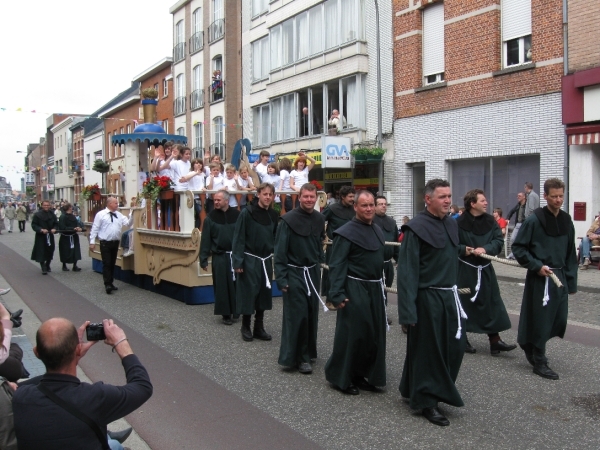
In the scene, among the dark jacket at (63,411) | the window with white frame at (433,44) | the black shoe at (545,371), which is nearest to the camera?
the dark jacket at (63,411)

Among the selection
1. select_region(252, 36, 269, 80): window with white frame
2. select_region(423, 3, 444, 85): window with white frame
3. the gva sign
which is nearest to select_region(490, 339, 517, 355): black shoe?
select_region(423, 3, 444, 85): window with white frame

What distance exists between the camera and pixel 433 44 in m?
19.1

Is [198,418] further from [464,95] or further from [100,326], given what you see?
[464,95]

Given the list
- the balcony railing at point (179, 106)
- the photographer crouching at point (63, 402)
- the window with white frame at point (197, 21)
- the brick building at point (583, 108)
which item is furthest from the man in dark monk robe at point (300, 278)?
the balcony railing at point (179, 106)

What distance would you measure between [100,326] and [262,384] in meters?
3.28

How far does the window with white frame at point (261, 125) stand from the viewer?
92.4 ft

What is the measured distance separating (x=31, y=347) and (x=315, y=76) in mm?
18548

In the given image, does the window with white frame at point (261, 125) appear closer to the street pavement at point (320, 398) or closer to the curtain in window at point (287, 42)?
the curtain in window at point (287, 42)

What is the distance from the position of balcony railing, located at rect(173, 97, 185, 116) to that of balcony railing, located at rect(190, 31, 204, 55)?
298 centimetres

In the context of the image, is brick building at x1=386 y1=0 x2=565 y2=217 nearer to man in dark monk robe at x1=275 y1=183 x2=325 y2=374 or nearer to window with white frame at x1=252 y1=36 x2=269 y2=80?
window with white frame at x1=252 y1=36 x2=269 y2=80

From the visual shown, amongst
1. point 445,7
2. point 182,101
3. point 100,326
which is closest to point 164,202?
point 100,326

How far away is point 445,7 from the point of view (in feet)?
60.3

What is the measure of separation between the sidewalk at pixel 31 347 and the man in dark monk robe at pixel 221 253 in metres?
2.43

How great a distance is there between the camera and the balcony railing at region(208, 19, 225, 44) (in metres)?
31.8
